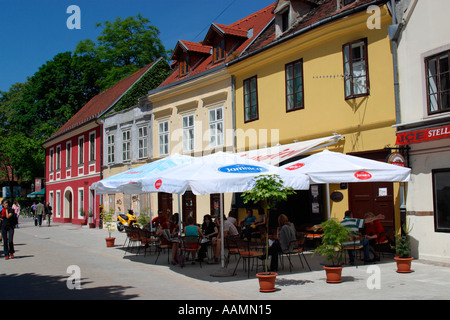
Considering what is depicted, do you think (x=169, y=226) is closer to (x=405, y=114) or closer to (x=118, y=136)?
(x=405, y=114)

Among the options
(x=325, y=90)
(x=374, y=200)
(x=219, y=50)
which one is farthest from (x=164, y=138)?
(x=374, y=200)

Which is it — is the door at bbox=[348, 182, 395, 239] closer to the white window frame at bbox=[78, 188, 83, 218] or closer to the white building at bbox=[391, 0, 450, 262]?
the white building at bbox=[391, 0, 450, 262]

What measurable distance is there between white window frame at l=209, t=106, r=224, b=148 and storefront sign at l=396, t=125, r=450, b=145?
9083 millimetres

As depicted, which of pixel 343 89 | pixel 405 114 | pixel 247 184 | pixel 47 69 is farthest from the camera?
pixel 47 69

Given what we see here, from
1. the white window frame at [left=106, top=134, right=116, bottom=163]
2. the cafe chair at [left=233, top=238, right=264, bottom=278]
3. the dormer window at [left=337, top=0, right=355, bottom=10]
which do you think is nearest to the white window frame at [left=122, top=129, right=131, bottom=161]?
the white window frame at [left=106, top=134, right=116, bottom=163]

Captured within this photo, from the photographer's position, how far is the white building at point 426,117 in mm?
11031

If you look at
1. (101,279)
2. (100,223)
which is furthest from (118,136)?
(101,279)

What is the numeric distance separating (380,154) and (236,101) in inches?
292

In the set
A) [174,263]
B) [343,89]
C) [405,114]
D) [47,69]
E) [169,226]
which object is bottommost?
[174,263]

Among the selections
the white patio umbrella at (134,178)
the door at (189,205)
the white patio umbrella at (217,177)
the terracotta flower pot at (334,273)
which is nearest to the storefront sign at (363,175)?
the white patio umbrella at (217,177)

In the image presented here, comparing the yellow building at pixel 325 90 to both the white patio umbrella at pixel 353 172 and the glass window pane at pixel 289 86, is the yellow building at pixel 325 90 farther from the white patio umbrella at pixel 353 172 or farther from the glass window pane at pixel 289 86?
the white patio umbrella at pixel 353 172

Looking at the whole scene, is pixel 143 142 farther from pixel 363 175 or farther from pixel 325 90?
pixel 363 175
